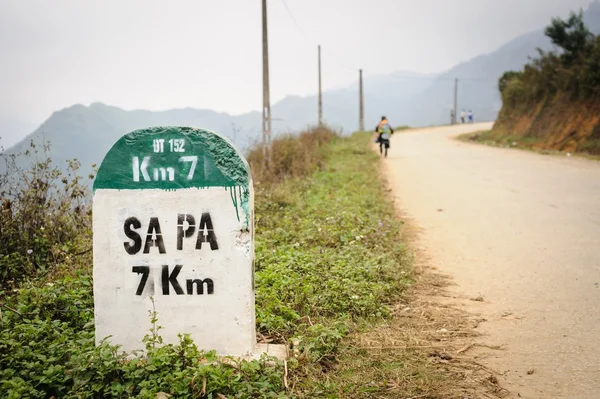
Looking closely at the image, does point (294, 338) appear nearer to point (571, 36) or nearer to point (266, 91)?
point (266, 91)

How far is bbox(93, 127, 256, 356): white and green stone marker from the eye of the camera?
3.35 m

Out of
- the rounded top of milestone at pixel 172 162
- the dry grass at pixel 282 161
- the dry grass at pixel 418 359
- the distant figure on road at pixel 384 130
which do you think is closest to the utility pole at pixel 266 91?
the dry grass at pixel 282 161

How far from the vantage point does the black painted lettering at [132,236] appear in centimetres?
339

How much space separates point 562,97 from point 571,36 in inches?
107

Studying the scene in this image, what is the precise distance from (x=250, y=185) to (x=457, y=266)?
3361mm

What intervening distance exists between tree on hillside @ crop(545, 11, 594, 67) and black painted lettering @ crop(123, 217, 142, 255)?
20946mm

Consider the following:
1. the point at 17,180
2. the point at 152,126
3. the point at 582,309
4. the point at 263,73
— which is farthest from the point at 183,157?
the point at 263,73

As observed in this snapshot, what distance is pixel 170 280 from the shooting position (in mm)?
3410

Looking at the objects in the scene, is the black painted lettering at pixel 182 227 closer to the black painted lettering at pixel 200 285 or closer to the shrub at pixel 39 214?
the black painted lettering at pixel 200 285

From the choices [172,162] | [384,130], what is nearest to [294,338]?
[172,162]

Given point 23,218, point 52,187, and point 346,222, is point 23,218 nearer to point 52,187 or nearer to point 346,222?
point 52,187

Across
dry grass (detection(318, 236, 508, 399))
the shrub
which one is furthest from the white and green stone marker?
the shrub

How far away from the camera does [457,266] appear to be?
5.83m

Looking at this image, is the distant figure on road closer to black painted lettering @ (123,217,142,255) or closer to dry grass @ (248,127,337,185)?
dry grass @ (248,127,337,185)
